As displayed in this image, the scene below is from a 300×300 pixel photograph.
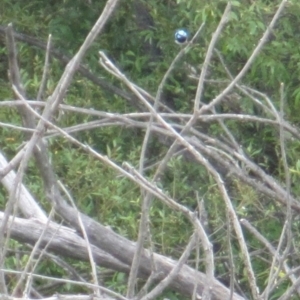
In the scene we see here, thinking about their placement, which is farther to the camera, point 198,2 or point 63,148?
point 63,148

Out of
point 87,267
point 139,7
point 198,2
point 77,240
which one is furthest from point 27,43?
point 77,240

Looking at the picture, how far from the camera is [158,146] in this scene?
145 inches

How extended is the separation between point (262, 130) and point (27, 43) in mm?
1103

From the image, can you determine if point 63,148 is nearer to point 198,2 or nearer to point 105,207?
point 105,207

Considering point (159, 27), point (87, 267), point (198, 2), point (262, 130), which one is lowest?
point (87, 267)

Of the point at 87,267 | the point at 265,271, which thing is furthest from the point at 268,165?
the point at 87,267

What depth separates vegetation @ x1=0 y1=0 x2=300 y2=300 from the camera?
7.84ft

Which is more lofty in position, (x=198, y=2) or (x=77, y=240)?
(x=198, y=2)

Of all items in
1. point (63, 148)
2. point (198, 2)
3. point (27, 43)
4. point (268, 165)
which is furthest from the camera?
point (27, 43)

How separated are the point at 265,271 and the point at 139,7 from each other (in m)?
1.50

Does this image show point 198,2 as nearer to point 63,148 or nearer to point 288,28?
point 288,28

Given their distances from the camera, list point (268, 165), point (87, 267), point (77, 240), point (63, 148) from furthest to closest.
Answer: point (268, 165) < point (63, 148) < point (87, 267) < point (77, 240)

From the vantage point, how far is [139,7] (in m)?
3.97

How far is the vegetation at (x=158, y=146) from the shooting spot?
2391 millimetres
